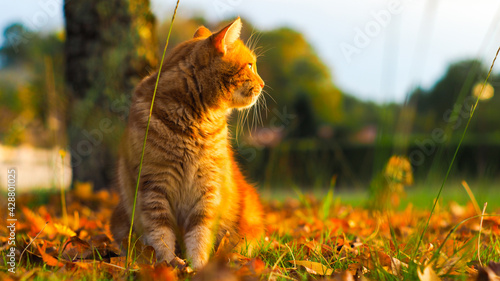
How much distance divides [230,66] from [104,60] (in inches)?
86.3

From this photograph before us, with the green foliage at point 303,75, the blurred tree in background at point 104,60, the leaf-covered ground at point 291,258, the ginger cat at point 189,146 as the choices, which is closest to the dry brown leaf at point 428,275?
the leaf-covered ground at point 291,258

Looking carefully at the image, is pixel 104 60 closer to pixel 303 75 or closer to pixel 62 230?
pixel 62 230

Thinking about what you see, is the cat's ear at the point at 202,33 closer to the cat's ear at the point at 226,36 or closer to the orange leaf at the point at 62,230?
the cat's ear at the point at 226,36

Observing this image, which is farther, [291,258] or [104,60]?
[104,60]

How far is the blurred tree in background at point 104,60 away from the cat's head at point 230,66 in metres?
1.77

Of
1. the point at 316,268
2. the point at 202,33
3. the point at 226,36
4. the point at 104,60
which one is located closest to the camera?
the point at 316,268

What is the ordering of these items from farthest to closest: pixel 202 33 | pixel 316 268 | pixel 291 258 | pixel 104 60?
pixel 104 60 < pixel 202 33 < pixel 291 258 < pixel 316 268

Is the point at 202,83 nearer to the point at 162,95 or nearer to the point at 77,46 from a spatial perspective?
the point at 162,95

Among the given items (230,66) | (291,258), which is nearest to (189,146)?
(230,66)

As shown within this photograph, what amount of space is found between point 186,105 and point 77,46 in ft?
8.08

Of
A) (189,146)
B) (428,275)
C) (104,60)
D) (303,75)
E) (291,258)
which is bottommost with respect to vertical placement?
(291,258)

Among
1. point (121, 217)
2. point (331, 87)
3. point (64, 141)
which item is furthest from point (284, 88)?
point (121, 217)

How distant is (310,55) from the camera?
2806 cm

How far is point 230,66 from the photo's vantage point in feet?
6.88
